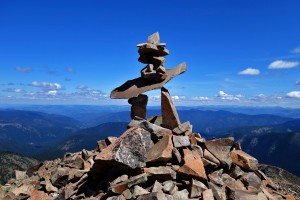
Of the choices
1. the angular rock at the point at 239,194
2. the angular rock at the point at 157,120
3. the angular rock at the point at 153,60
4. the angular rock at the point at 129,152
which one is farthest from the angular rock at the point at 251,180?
the angular rock at the point at 153,60

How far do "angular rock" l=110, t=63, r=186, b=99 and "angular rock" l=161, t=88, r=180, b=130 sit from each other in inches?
37.3

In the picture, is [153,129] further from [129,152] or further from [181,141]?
[129,152]

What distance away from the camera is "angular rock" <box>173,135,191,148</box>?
24627 mm

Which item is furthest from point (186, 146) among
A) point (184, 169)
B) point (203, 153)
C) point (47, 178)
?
point (47, 178)

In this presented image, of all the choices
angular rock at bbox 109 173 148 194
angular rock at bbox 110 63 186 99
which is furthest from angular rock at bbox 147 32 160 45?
angular rock at bbox 109 173 148 194

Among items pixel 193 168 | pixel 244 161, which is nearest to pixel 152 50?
pixel 193 168

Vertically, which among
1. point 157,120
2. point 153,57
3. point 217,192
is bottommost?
point 217,192

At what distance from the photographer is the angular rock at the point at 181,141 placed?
2463 cm

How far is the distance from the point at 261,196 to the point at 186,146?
20.7ft

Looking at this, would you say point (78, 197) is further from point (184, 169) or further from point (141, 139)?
point (184, 169)

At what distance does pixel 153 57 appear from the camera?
28859 millimetres

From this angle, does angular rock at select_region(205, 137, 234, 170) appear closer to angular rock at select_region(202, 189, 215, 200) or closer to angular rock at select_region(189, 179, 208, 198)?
angular rock at select_region(189, 179, 208, 198)

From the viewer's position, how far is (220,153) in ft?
84.0

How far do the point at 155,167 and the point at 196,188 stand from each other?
316 centimetres
